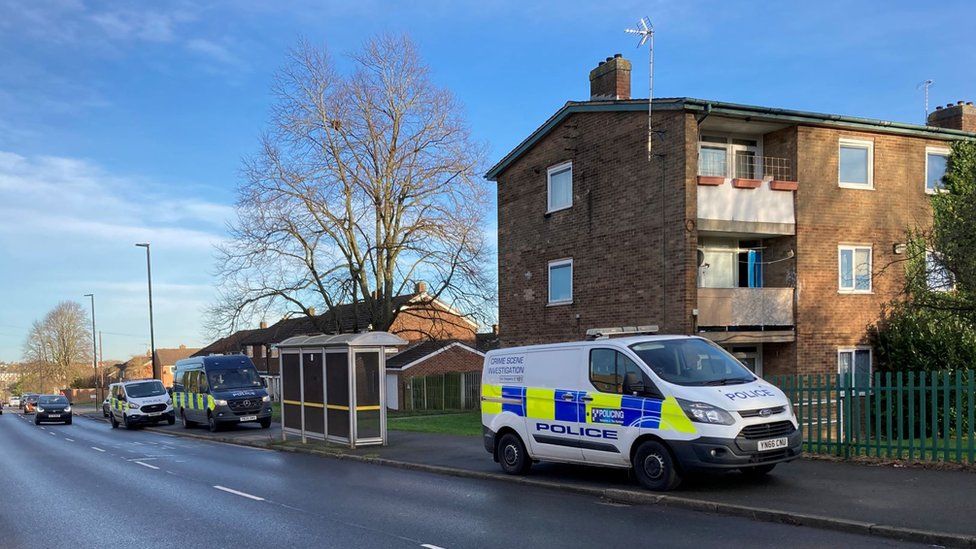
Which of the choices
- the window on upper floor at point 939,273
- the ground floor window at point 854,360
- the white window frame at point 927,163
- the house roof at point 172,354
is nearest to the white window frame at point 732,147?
the white window frame at point 927,163

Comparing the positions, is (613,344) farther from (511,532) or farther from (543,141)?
(543,141)

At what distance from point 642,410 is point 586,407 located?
101cm

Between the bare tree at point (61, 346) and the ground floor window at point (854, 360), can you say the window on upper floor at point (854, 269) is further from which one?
the bare tree at point (61, 346)

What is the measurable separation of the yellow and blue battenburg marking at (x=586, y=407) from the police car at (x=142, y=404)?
21.6 metres

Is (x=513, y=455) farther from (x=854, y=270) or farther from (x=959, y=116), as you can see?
(x=959, y=116)

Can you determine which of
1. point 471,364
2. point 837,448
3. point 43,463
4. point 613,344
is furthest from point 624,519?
point 471,364

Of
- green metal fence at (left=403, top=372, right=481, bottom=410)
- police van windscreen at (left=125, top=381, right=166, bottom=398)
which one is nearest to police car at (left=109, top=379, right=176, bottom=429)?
police van windscreen at (left=125, top=381, right=166, bottom=398)

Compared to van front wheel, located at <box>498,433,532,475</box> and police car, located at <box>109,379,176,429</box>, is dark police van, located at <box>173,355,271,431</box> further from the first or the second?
van front wheel, located at <box>498,433,532,475</box>

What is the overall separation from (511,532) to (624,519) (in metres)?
1.31

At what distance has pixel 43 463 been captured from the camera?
17.0 m

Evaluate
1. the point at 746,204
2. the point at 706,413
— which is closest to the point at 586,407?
the point at 706,413

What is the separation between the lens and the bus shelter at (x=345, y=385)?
652 inches

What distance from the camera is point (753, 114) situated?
18828 millimetres

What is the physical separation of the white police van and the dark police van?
15.0 m
